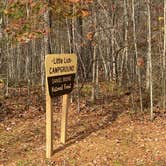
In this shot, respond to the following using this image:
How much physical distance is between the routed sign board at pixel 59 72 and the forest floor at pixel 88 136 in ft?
4.16

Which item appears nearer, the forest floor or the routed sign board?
the routed sign board

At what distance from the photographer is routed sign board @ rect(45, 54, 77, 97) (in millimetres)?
7633

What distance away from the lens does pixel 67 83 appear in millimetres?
8320

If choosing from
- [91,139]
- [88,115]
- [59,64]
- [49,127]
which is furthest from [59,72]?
[88,115]

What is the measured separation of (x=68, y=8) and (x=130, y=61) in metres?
4.30

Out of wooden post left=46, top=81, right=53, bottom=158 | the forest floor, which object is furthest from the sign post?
the forest floor

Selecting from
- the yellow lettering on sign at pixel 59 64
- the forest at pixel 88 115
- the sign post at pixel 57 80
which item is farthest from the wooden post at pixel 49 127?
the yellow lettering on sign at pixel 59 64

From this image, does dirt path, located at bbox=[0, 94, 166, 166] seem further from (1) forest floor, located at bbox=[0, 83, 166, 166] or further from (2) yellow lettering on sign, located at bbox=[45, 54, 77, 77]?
(2) yellow lettering on sign, located at bbox=[45, 54, 77, 77]

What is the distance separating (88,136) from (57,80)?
183 centimetres

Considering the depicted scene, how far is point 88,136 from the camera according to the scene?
29.7 feet

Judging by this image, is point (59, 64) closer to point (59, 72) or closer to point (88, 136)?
point (59, 72)

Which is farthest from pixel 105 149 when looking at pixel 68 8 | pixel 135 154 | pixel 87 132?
pixel 68 8

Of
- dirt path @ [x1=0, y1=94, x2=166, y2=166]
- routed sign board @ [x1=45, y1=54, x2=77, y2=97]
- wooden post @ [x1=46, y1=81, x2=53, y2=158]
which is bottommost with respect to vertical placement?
dirt path @ [x1=0, y1=94, x2=166, y2=166]

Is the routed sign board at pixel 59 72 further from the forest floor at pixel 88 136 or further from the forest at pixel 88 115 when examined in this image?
the forest floor at pixel 88 136
